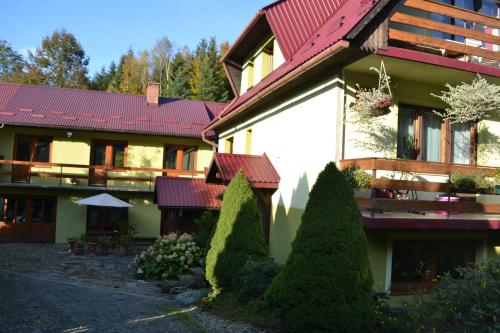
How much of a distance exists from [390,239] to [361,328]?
2.58m

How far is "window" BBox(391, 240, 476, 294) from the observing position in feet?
27.3

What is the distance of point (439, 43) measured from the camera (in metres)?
8.16

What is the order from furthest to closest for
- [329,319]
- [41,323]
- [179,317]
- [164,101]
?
[164,101], [179,317], [41,323], [329,319]

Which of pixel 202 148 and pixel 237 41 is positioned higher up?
pixel 237 41

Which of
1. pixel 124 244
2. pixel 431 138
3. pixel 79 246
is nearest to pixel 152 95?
pixel 124 244

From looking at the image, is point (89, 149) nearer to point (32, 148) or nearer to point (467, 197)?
point (32, 148)

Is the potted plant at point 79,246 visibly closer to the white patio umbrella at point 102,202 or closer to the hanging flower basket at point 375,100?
the white patio umbrella at point 102,202

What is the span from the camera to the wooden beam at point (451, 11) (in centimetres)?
820

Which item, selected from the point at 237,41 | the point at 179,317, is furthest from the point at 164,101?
the point at 179,317

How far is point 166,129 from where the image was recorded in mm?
21719

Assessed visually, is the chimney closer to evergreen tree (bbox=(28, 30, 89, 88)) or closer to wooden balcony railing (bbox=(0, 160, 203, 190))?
wooden balcony railing (bbox=(0, 160, 203, 190))

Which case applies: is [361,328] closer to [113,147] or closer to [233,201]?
[233,201]

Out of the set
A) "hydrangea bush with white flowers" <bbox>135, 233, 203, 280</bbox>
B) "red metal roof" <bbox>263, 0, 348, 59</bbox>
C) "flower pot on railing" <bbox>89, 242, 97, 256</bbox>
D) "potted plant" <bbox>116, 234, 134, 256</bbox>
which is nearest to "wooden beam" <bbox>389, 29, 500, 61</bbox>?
"red metal roof" <bbox>263, 0, 348, 59</bbox>

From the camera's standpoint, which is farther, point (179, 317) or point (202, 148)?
point (202, 148)
